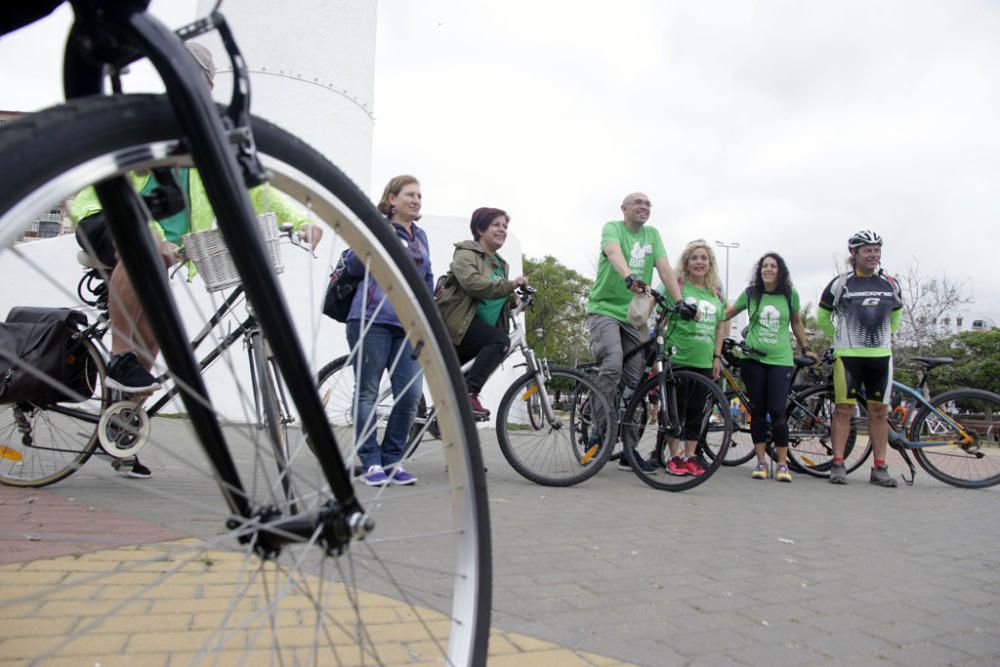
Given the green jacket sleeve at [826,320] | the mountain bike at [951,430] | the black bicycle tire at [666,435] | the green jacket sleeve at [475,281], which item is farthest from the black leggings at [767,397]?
the green jacket sleeve at [475,281]

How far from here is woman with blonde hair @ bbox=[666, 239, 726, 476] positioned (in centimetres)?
561

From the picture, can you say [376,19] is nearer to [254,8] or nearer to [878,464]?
[254,8]

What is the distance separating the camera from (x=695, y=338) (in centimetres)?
644

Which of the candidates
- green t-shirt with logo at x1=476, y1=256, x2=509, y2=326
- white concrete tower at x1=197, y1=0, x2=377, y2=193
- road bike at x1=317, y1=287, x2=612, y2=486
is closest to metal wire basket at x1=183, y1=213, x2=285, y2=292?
road bike at x1=317, y1=287, x2=612, y2=486

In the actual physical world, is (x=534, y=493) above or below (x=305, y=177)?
below

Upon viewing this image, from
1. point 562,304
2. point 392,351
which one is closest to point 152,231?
point 392,351

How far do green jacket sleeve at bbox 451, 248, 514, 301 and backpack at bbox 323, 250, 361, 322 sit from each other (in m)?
0.85

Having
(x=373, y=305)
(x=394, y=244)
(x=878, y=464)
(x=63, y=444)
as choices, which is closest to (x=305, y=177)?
(x=394, y=244)

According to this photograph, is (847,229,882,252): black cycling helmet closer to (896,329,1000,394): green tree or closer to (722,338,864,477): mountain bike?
(722,338,864,477): mountain bike

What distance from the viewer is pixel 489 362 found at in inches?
219

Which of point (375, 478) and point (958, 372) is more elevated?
point (958, 372)

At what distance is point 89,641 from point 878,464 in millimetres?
6400

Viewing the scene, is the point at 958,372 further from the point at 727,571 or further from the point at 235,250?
the point at 235,250

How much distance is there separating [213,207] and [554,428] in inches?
186
